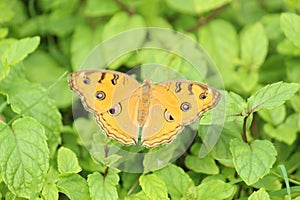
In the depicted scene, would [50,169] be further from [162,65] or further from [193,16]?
[193,16]

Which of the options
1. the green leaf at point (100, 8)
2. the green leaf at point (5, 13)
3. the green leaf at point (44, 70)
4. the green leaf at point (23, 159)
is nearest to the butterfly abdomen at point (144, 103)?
the green leaf at point (23, 159)

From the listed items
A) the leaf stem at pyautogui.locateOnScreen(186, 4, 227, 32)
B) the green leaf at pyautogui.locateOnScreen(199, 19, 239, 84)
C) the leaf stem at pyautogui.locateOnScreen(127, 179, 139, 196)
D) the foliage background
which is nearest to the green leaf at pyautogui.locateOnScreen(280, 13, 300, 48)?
the foliage background

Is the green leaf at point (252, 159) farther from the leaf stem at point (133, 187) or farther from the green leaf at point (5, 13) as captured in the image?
the green leaf at point (5, 13)

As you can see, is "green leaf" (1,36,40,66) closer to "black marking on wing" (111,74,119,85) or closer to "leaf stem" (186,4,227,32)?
"black marking on wing" (111,74,119,85)

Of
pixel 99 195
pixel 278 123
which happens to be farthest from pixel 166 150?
pixel 278 123

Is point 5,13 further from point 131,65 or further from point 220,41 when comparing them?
point 220,41
